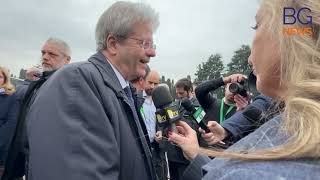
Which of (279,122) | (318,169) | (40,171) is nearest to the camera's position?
(318,169)

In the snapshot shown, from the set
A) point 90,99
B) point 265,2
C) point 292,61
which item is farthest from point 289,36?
point 90,99

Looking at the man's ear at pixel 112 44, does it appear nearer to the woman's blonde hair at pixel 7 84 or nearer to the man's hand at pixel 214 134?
the man's hand at pixel 214 134

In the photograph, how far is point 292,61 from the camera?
1082mm

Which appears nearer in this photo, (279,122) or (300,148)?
(300,148)

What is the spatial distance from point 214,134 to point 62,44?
247cm

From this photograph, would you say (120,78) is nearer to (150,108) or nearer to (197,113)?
(197,113)

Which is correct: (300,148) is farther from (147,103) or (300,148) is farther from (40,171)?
(147,103)

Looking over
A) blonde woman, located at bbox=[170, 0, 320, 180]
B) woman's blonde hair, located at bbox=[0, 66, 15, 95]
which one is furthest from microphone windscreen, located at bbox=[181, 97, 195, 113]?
woman's blonde hair, located at bbox=[0, 66, 15, 95]

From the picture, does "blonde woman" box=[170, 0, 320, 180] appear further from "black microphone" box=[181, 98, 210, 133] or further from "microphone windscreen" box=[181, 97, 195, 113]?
"microphone windscreen" box=[181, 97, 195, 113]

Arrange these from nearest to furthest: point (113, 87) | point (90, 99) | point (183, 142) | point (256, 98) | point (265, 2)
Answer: point (265, 2) < point (90, 99) < point (113, 87) < point (183, 142) < point (256, 98)

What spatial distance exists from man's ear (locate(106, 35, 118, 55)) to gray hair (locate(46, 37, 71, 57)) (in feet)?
7.66

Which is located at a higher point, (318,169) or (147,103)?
(318,169)

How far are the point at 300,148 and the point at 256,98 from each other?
264cm

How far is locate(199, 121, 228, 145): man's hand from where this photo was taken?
3383 mm
